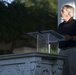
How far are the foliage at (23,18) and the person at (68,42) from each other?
9467 mm

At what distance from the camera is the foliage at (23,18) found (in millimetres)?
14734

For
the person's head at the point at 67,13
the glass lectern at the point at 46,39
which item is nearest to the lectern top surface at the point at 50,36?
the glass lectern at the point at 46,39

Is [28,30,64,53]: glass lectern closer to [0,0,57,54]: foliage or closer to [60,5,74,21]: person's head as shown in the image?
[60,5,74,21]: person's head

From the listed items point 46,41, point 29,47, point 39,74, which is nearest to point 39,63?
point 39,74

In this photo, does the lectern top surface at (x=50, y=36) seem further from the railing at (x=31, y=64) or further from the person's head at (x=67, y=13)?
the person's head at (x=67, y=13)

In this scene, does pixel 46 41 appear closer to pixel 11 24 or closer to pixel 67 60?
pixel 67 60

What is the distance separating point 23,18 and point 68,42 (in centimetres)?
1017

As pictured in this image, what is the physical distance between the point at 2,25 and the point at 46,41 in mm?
9866

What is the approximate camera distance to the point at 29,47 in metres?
18.7

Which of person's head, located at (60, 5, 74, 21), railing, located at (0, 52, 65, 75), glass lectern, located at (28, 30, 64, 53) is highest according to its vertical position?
person's head, located at (60, 5, 74, 21)

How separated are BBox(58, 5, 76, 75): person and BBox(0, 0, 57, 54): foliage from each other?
947 centimetres

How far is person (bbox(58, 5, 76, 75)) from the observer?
4.95m

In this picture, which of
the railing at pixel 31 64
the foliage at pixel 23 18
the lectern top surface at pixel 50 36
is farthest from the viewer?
the foliage at pixel 23 18

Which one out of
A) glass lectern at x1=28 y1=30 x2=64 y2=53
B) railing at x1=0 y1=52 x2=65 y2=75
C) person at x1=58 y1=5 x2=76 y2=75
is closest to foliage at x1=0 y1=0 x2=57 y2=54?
person at x1=58 y1=5 x2=76 y2=75
